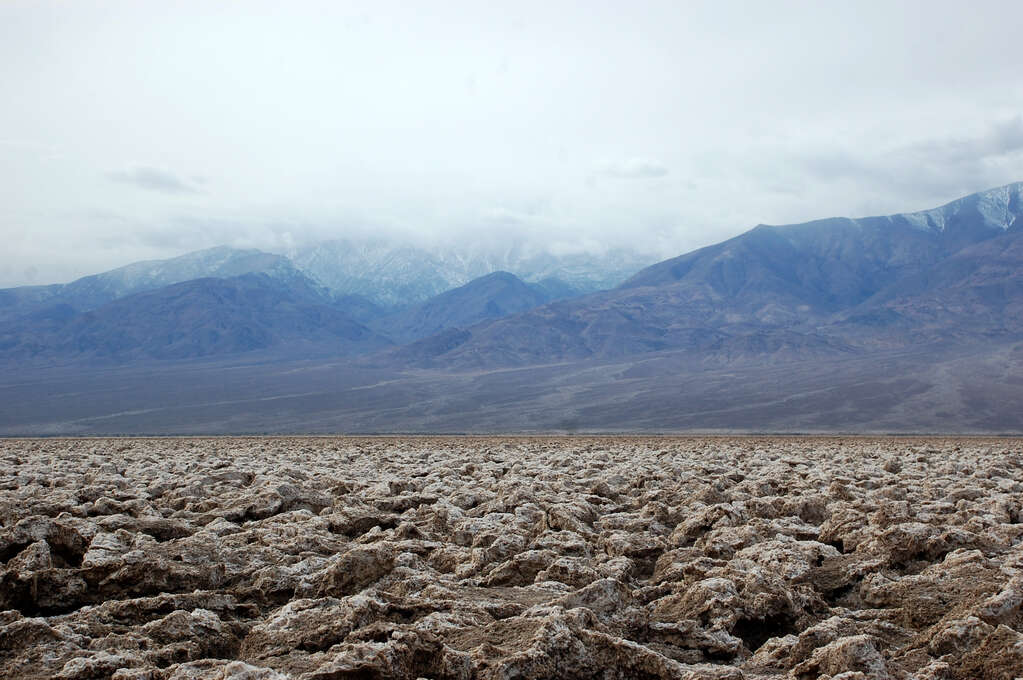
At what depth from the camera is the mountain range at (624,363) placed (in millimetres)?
62753

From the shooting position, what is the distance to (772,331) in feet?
447

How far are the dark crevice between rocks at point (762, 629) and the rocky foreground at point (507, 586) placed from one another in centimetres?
1

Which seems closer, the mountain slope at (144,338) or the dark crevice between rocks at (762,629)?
the dark crevice between rocks at (762,629)

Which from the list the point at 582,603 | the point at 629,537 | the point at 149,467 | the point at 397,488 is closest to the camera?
the point at 582,603

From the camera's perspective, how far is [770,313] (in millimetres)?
164875

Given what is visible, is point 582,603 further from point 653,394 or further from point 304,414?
point 653,394

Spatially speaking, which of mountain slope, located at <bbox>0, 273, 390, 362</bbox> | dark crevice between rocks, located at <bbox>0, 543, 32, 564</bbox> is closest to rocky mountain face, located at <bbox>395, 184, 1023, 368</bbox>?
mountain slope, located at <bbox>0, 273, 390, 362</bbox>

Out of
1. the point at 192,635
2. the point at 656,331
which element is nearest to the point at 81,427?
the point at 192,635

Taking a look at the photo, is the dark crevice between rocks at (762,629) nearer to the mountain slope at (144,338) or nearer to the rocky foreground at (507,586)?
the rocky foreground at (507,586)

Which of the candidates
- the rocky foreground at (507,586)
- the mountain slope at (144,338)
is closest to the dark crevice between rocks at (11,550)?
the rocky foreground at (507,586)

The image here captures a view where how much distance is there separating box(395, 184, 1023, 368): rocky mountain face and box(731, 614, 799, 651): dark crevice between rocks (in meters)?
123

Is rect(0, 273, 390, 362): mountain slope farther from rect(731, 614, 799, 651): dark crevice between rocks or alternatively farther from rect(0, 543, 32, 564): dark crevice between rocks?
rect(731, 614, 799, 651): dark crevice between rocks

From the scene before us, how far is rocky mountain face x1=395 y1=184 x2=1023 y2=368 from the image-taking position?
133 metres

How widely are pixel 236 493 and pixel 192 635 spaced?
430 cm
